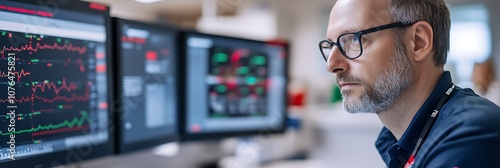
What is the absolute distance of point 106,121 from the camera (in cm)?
105

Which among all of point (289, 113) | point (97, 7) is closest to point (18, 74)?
point (97, 7)

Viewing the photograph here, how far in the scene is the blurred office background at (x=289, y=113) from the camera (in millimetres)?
1500

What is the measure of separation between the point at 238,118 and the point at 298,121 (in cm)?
41

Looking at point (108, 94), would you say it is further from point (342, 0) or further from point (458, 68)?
point (458, 68)

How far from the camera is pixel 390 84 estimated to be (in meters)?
0.90

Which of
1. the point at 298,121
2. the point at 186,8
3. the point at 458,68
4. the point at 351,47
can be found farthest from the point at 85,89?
the point at 458,68

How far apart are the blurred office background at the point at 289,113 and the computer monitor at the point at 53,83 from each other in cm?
17

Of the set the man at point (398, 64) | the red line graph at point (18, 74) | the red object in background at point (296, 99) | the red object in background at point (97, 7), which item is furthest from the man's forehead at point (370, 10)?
the red object in background at point (296, 99)

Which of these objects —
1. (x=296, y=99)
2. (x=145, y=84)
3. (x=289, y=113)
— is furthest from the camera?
(x=296, y=99)

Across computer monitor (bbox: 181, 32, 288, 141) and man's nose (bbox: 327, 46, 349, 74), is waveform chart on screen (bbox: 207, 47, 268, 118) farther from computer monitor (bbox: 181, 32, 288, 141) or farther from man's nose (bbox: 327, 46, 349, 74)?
man's nose (bbox: 327, 46, 349, 74)

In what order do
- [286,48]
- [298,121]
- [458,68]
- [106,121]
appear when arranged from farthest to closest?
1. [458,68]
2. [298,121]
3. [286,48]
4. [106,121]

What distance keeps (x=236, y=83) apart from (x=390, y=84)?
72cm

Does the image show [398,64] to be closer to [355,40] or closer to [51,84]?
[355,40]

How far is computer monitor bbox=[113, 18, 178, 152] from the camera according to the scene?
1.11 meters
